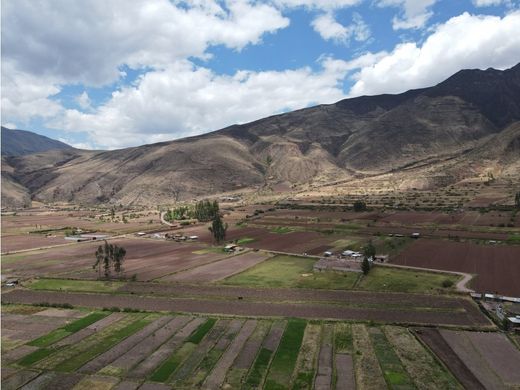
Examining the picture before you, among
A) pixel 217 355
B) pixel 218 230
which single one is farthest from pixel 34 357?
pixel 218 230

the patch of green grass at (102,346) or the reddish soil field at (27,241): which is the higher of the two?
the reddish soil field at (27,241)

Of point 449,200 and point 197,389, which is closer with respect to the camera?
point 197,389

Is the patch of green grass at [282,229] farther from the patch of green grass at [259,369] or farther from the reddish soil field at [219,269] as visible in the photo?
the patch of green grass at [259,369]

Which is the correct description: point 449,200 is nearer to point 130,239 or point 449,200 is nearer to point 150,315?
point 130,239

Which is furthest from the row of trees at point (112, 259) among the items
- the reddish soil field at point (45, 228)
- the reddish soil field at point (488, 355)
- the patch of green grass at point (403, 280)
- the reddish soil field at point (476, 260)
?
the reddish soil field at point (488, 355)

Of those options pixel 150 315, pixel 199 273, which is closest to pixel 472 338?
pixel 150 315

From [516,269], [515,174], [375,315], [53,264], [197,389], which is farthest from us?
[515,174]

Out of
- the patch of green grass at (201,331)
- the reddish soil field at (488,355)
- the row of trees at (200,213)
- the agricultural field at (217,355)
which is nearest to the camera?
the reddish soil field at (488,355)
